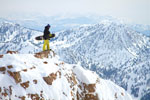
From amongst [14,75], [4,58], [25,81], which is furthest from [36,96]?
[4,58]

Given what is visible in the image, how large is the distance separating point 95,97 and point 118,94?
10.0 m

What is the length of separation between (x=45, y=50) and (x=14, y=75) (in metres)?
13.0

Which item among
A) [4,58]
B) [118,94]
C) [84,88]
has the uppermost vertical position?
[4,58]

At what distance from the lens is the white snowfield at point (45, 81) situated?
30453 millimetres

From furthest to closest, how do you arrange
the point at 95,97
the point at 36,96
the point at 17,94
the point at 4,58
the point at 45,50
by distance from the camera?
the point at 45,50
the point at 95,97
the point at 4,58
the point at 36,96
the point at 17,94

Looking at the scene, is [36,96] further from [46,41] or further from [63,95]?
[46,41]

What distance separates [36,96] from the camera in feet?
103

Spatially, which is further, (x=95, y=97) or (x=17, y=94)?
(x=95, y=97)

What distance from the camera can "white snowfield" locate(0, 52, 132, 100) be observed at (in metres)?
30.5

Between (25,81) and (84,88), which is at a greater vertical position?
(25,81)

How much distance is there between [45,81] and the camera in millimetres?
34531

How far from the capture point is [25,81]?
3183cm

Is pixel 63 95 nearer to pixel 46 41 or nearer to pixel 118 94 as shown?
pixel 46 41

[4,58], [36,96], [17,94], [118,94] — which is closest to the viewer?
[17,94]
